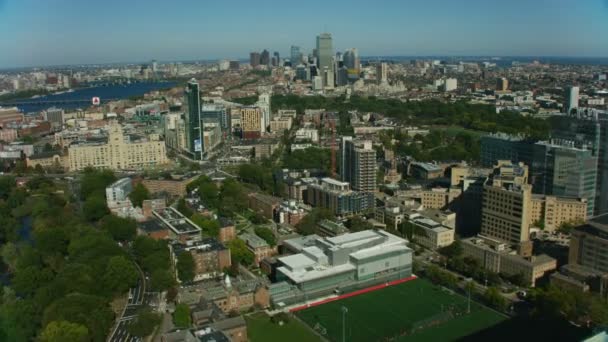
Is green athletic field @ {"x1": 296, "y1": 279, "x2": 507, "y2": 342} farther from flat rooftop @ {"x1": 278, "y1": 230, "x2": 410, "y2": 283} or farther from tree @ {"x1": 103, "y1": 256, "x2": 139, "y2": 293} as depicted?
tree @ {"x1": 103, "y1": 256, "x2": 139, "y2": 293}

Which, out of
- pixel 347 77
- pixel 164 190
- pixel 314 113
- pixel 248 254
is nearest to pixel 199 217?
pixel 248 254

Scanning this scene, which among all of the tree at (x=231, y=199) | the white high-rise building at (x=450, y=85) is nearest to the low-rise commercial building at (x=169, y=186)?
the tree at (x=231, y=199)

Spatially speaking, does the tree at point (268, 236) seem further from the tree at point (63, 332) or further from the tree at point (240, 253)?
the tree at point (63, 332)

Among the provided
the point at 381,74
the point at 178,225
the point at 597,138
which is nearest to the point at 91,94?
the point at 381,74

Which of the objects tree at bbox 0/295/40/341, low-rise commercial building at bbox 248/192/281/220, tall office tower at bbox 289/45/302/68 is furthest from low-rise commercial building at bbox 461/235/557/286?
tall office tower at bbox 289/45/302/68

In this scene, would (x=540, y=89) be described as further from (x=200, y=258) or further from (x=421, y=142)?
(x=200, y=258)

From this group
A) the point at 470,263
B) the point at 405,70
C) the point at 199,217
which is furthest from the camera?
the point at 405,70
